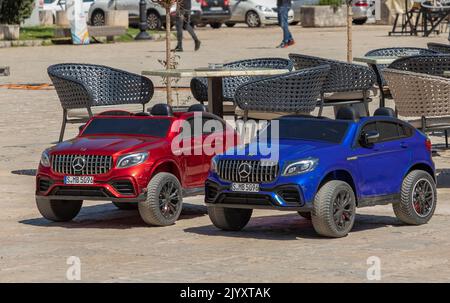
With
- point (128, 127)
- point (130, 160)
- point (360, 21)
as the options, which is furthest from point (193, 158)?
point (360, 21)

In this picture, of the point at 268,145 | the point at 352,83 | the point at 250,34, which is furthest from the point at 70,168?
the point at 250,34

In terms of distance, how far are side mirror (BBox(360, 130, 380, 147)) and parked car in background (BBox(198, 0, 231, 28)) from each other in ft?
124

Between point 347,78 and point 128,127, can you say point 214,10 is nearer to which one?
point 347,78

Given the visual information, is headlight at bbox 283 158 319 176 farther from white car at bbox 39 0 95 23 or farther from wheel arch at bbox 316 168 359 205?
white car at bbox 39 0 95 23

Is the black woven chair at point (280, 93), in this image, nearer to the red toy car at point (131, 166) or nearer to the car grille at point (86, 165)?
the red toy car at point (131, 166)

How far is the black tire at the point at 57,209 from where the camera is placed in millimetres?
13234

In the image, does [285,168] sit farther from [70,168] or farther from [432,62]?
[432,62]

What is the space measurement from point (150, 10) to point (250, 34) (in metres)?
5.27

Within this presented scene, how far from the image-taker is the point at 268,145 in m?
12.5

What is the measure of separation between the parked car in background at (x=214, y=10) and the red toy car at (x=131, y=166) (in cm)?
3650

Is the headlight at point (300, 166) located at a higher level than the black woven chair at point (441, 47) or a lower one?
lower

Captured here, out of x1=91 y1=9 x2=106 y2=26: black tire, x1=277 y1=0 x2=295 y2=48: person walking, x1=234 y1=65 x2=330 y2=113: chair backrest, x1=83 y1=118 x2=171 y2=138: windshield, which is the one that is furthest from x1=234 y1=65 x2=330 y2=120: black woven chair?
x1=91 y1=9 x2=106 y2=26: black tire

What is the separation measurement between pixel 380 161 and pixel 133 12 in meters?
39.2

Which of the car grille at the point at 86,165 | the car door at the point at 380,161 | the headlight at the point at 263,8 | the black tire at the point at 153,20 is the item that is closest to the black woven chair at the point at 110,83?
the car grille at the point at 86,165
